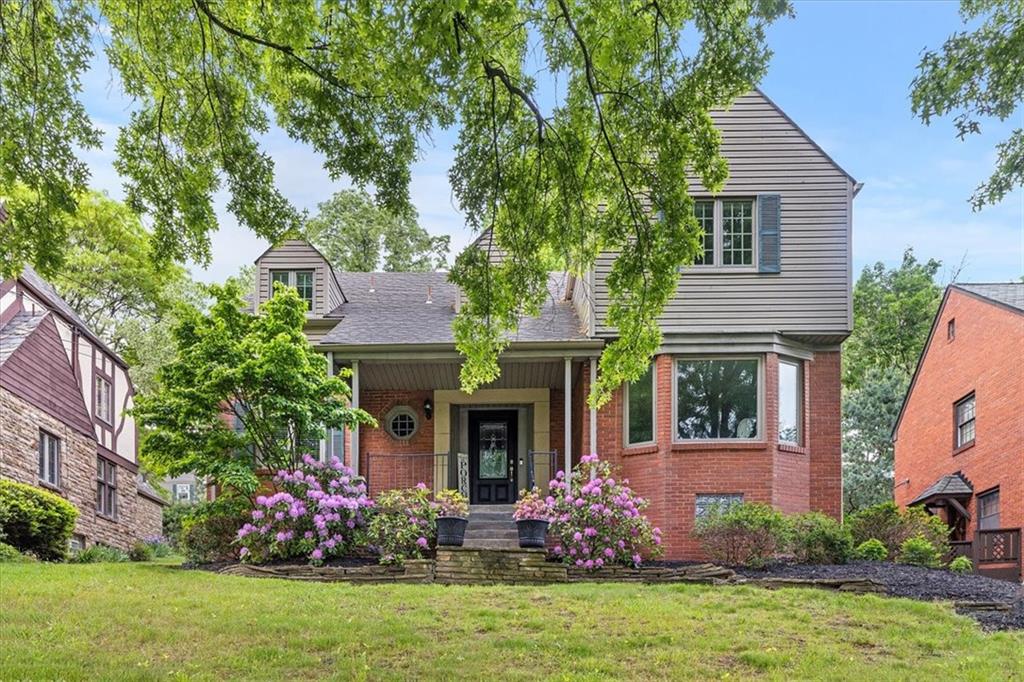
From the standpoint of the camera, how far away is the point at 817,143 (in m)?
17.3

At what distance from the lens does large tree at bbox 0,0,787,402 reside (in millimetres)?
8727

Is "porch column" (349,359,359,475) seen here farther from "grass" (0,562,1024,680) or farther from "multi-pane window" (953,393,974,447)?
"multi-pane window" (953,393,974,447)

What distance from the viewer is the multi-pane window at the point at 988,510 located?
2116 centimetres

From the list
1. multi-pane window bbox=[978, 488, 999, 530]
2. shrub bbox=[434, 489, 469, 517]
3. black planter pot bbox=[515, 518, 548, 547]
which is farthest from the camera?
multi-pane window bbox=[978, 488, 999, 530]

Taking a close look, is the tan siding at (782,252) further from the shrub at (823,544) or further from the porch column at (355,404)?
the porch column at (355,404)

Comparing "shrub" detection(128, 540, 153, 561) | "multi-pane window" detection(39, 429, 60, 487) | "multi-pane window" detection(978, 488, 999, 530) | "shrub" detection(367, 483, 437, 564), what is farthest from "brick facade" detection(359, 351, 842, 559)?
"multi-pane window" detection(39, 429, 60, 487)

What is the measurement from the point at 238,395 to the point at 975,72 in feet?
34.7

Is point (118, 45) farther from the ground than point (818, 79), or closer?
closer

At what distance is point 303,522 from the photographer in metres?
14.5

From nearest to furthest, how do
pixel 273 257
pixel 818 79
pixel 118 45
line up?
pixel 118 45 → pixel 818 79 → pixel 273 257

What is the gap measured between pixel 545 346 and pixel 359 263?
19.7 metres

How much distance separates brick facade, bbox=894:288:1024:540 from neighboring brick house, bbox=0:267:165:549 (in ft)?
58.4

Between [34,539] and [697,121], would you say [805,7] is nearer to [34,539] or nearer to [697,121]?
[697,121]

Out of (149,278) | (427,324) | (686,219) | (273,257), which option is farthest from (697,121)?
(149,278)
